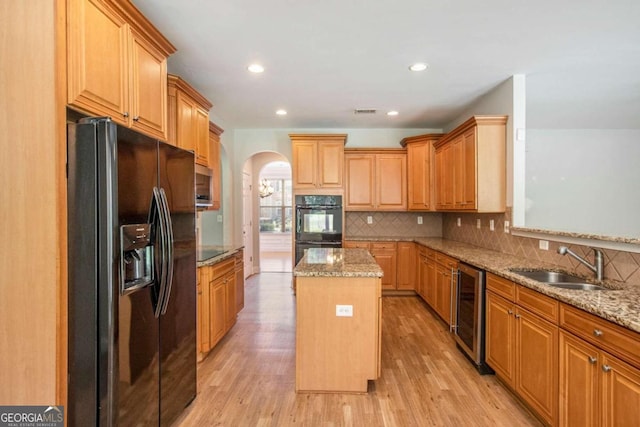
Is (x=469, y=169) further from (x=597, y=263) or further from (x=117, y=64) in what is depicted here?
(x=117, y=64)

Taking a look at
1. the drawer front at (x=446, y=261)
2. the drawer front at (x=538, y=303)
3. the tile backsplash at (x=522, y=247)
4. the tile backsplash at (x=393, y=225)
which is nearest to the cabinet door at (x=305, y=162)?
the tile backsplash at (x=393, y=225)

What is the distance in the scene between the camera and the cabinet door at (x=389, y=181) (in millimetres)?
5137

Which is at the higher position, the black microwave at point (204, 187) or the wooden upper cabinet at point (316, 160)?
the wooden upper cabinet at point (316, 160)

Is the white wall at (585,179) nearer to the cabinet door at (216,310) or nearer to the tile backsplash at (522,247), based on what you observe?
the tile backsplash at (522,247)

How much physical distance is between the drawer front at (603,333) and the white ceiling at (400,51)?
6.35 ft

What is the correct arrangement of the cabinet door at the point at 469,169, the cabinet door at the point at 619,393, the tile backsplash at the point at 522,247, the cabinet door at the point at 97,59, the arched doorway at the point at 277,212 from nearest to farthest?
the cabinet door at the point at 619,393 < the cabinet door at the point at 97,59 < the tile backsplash at the point at 522,247 < the cabinet door at the point at 469,169 < the arched doorway at the point at 277,212

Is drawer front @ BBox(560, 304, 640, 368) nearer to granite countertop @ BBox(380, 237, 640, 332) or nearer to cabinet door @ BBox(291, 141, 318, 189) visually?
granite countertop @ BBox(380, 237, 640, 332)

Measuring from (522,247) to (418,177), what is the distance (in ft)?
6.97

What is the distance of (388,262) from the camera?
194 inches

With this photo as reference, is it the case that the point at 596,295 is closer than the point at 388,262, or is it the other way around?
the point at 596,295

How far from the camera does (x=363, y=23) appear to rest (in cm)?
228

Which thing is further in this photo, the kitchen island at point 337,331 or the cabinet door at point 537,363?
the kitchen island at point 337,331

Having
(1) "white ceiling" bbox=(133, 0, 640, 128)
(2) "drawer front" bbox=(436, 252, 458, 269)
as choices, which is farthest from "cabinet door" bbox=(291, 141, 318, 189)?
(2) "drawer front" bbox=(436, 252, 458, 269)

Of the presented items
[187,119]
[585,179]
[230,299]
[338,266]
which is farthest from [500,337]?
[585,179]
